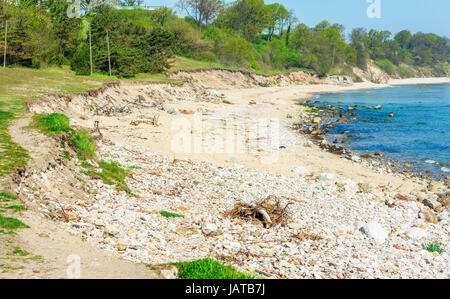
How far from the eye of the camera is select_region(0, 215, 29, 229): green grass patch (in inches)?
268

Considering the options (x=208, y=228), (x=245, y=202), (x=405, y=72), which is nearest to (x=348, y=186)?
(x=245, y=202)

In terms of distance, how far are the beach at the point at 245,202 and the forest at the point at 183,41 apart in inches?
905

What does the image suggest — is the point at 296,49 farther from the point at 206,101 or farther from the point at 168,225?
the point at 168,225

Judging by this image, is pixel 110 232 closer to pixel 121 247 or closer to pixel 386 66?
pixel 121 247

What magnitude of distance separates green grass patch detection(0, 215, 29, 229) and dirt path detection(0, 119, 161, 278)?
0.42 ft

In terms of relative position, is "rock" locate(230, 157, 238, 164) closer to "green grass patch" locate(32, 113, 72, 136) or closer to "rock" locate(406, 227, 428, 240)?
"green grass patch" locate(32, 113, 72, 136)

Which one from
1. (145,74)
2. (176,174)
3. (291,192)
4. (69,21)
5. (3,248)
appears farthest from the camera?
(145,74)

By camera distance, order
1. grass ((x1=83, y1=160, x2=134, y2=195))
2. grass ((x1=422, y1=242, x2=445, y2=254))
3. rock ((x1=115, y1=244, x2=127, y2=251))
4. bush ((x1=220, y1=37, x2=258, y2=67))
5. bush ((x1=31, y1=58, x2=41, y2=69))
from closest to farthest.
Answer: rock ((x1=115, y1=244, x2=127, y2=251)) < grass ((x1=422, y1=242, x2=445, y2=254)) < grass ((x1=83, y1=160, x2=134, y2=195)) < bush ((x1=31, y1=58, x2=41, y2=69)) < bush ((x1=220, y1=37, x2=258, y2=67))

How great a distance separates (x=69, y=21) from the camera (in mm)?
48562

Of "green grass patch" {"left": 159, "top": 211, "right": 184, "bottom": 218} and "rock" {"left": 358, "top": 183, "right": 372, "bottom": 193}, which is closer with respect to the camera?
"green grass patch" {"left": 159, "top": 211, "right": 184, "bottom": 218}

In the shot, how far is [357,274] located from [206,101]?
38.7 metres

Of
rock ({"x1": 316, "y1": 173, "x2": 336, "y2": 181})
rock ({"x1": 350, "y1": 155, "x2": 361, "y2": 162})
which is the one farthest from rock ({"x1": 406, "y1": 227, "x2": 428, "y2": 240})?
rock ({"x1": 350, "y1": 155, "x2": 361, "y2": 162})

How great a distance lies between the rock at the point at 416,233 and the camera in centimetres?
1088

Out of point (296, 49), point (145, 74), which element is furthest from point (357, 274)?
point (296, 49)
